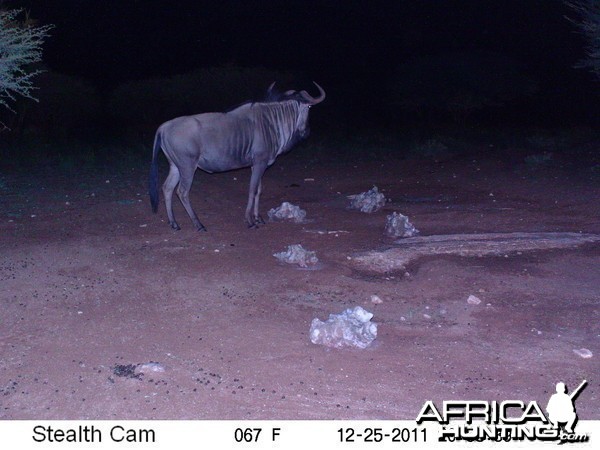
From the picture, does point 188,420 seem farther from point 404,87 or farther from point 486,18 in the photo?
point 486,18

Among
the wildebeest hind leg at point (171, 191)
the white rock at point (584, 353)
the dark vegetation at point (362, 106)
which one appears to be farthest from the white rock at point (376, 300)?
the dark vegetation at point (362, 106)

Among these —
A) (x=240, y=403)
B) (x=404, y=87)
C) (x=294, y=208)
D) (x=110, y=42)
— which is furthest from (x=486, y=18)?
(x=240, y=403)

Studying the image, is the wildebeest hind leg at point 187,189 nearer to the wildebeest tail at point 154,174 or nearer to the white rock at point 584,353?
the wildebeest tail at point 154,174

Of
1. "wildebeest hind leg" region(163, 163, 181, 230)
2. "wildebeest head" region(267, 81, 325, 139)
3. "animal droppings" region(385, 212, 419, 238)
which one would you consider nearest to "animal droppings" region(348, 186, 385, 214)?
"wildebeest head" region(267, 81, 325, 139)

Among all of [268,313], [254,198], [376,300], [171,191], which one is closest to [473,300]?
[376,300]

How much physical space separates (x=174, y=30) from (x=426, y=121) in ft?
47.6

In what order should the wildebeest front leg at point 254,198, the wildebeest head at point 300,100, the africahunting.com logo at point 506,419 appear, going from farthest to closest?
the wildebeest head at point 300,100, the wildebeest front leg at point 254,198, the africahunting.com logo at point 506,419

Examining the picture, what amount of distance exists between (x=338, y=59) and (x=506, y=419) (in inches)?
1147

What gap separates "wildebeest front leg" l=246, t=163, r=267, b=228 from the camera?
8.66 m

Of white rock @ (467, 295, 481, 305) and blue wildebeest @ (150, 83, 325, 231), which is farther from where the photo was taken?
blue wildebeest @ (150, 83, 325, 231)

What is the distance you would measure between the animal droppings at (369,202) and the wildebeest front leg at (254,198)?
4.97ft

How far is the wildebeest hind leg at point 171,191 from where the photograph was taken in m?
8.42

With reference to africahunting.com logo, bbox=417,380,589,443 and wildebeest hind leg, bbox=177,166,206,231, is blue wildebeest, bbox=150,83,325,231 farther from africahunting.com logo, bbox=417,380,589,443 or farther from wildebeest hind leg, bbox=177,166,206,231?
africahunting.com logo, bbox=417,380,589,443

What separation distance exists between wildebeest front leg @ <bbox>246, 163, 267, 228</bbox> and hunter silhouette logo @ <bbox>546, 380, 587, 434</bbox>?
5.31 metres
